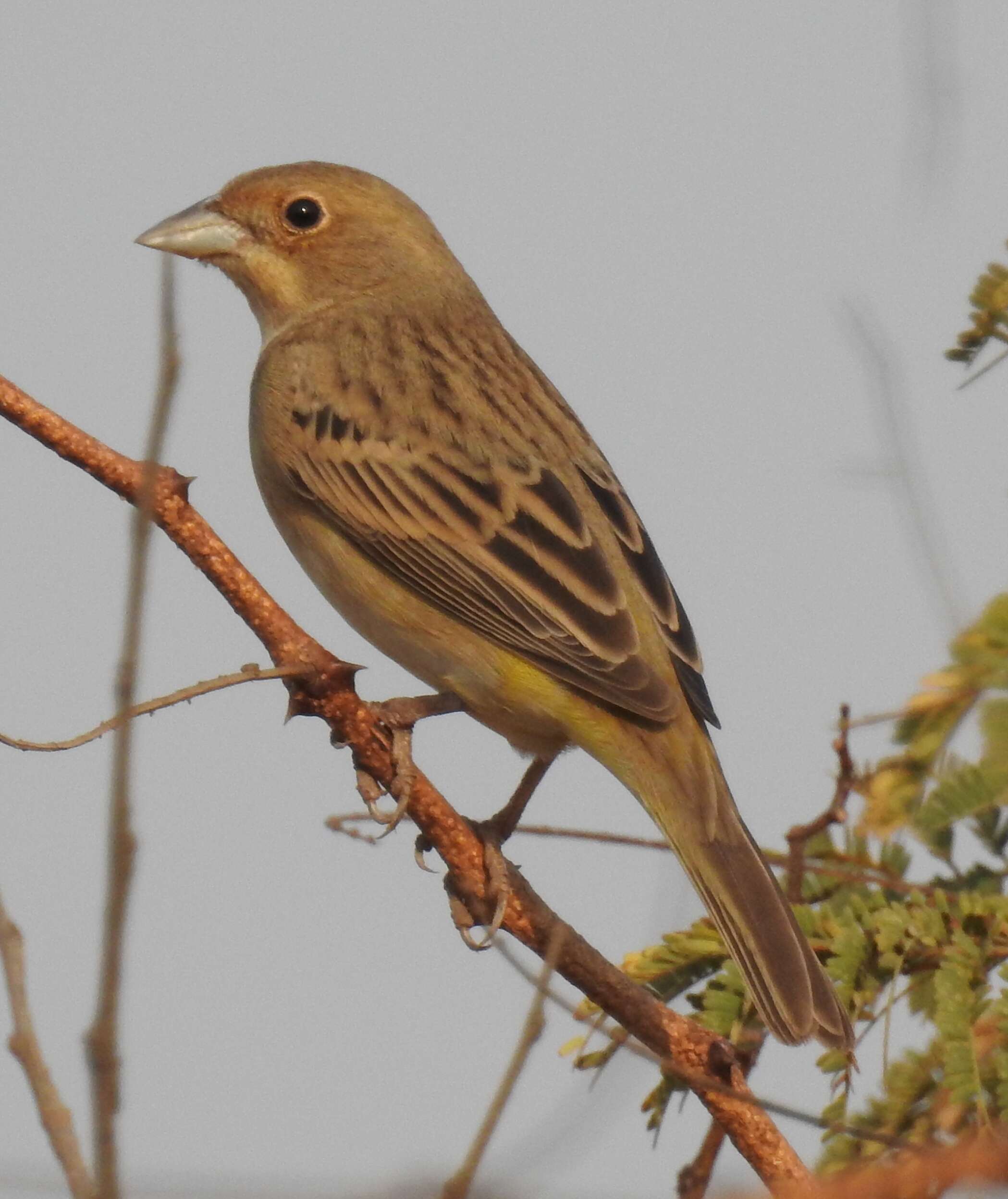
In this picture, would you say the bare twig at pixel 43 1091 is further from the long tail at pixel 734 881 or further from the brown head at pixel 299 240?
the brown head at pixel 299 240

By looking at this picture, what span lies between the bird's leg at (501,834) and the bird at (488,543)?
1.2 inches

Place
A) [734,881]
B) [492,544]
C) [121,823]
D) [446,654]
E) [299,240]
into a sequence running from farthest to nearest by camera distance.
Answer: [299,240] → [492,544] → [446,654] → [734,881] → [121,823]

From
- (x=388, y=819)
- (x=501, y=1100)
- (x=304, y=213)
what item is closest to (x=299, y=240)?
(x=304, y=213)

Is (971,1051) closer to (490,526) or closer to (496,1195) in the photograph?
(496,1195)

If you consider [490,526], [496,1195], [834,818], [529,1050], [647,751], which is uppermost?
[490,526]

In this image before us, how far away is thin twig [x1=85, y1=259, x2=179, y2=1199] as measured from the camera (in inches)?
63.9

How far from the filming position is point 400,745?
13.3 ft

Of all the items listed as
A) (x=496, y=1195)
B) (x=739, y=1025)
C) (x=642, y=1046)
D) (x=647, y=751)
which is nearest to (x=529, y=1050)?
(x=496, y=1195)

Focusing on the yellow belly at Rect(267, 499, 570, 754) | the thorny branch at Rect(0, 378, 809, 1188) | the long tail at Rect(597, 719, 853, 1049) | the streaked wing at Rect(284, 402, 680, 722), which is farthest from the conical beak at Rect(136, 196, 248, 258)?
the thorny branch at Rect(0, 378, 809, 1188)

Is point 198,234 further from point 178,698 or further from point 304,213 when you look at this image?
point 178,698

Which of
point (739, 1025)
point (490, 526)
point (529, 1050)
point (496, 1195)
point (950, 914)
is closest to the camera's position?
point (496, 1195)

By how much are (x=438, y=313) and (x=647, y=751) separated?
2481 millimetres

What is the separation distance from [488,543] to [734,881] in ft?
4.57

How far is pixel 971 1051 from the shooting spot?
10.6 ft
